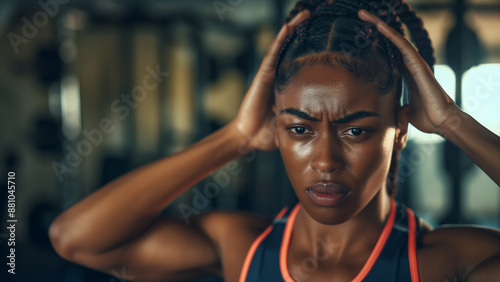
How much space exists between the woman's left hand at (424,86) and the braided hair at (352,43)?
0.08 feet

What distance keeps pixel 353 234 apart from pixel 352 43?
37 centimetres

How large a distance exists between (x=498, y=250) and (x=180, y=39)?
2.07 meters

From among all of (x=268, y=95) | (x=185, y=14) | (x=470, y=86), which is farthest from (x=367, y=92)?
(x=185, y=14)

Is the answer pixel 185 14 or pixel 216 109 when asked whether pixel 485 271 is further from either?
pixel 216 109

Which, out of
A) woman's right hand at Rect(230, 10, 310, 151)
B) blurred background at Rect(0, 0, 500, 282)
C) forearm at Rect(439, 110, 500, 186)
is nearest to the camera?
forearm at Rect(439, 110, 500, 186)

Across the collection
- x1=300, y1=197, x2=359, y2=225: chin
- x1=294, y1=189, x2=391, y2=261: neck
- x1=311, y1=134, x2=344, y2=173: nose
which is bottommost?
x1=294, y1=189, x2=391, y2=261: neck

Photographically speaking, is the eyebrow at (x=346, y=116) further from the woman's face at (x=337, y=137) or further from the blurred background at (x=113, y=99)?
the blurred background at (x=113, y=99)

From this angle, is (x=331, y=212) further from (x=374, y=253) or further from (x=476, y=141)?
(x=476, y=141)

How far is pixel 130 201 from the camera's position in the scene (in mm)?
736

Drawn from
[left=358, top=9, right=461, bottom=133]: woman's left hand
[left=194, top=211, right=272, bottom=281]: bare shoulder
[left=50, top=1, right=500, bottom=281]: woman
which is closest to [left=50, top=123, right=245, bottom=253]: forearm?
[left=50, top=1, right=500, bottom=281]: woman

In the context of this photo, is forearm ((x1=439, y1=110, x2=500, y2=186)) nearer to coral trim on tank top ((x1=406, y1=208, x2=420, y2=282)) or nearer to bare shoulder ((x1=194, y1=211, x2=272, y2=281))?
coral trim on tank top ((x1=406, y1=208, x2=420, y2=282))

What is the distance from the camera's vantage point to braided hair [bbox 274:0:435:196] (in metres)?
0.66

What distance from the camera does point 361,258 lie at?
72cm

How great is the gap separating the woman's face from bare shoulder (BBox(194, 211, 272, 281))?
0.19 meters
